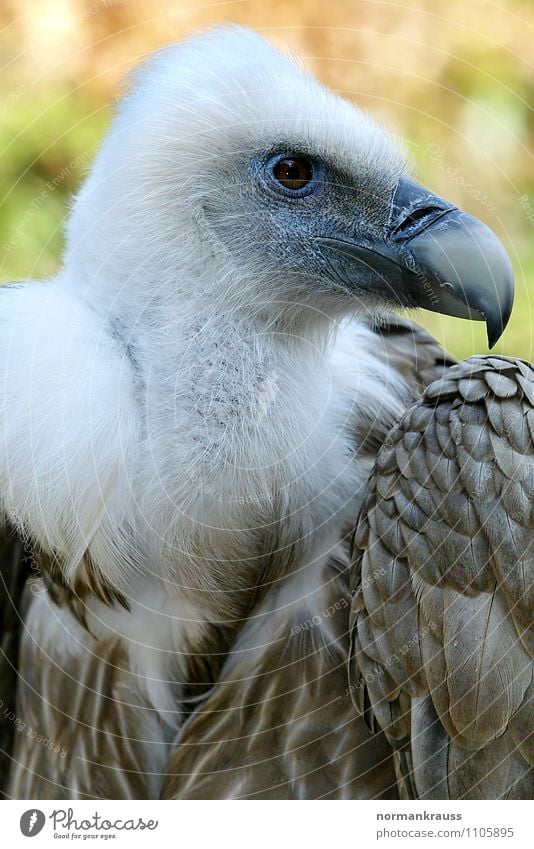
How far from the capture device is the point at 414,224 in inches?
43.2

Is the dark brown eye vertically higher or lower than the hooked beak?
higher

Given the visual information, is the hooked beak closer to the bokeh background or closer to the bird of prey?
the bird of prey

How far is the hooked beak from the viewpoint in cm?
103

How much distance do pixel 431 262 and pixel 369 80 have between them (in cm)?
124

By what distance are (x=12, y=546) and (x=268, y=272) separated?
463 mm

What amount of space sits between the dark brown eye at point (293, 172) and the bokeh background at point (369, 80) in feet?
2.74

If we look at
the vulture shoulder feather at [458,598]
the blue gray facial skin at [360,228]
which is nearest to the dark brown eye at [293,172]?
the blue gray facial skin at [360,228]

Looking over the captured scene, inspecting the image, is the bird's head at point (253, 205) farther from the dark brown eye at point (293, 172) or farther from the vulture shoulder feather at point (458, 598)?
the vulture shoulder feather at point (458, 598)

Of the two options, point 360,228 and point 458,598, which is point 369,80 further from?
point 458,598

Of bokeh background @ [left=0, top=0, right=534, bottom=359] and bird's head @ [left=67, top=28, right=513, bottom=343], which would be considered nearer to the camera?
bird's head @ [left=67, top=28, right=513, bottom=343]

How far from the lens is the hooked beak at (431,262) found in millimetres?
1032
